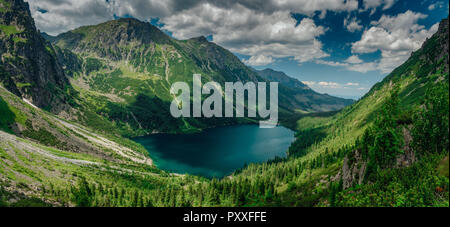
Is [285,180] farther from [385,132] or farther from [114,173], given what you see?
[114,173]

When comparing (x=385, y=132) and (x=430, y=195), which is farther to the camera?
(x=385, y=132)

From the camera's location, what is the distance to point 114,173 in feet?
341

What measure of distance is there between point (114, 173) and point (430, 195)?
371 ft
